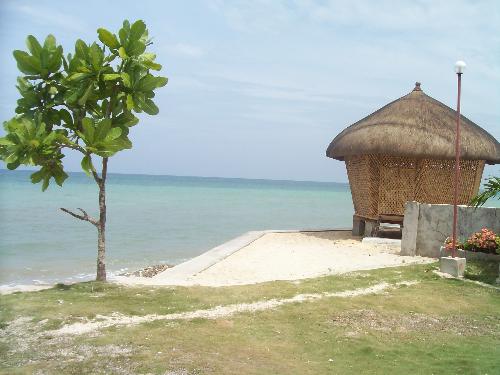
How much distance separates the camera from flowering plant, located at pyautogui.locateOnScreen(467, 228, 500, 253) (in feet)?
33.1

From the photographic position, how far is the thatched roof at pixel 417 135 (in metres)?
14.1

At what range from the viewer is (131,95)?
805 cm

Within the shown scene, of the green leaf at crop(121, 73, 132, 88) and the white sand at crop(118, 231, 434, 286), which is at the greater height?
the green leaf at crop(121, 73, 132, 88)

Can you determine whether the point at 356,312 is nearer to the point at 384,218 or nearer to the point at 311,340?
the point at 311,340

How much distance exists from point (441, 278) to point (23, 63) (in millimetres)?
7766

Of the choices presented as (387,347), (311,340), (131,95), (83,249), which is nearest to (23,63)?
(131,95)

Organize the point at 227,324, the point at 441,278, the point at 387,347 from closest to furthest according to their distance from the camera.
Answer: the point at 387,347
the point at 227,324
the point at 441,278

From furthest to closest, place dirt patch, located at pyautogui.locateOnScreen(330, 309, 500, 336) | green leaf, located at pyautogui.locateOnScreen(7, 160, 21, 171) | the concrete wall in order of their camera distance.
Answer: the concrete wall < green leaf, located at pyautogui.locateOnScreen(7, 160, 21, 171) < dirt patch, located at pyautogui.locateOnScreen(330, 309, 500, 336)

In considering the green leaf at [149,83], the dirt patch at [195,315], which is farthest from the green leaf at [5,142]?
the dirt patch at [195,315]

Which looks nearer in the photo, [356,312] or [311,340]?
[311,340]

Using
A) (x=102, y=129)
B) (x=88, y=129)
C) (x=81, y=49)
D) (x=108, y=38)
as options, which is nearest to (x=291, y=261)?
(x=102, y=129)

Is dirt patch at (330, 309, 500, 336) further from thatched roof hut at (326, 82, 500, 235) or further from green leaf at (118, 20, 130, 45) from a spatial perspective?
thatched roof hut at (326, 82, 500, 235)

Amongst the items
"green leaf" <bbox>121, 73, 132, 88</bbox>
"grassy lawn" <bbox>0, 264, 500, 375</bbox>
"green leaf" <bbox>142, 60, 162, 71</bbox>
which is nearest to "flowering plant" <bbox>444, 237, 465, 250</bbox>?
"grassy lawn" <bbox>0, 264, 500, 375</bbox>

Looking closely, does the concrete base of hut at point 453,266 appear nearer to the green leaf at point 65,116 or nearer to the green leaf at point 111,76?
the green leaf at point 111,76
